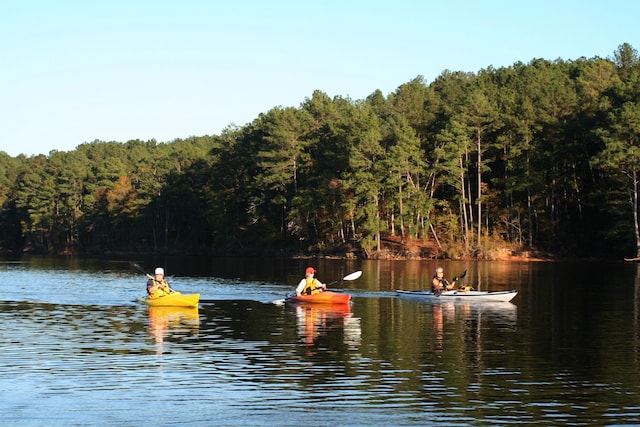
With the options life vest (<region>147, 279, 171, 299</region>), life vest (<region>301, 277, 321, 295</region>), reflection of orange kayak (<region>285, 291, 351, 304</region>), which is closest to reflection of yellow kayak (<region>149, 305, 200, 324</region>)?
life vest (<region>147, 279, 171, 299</region>)

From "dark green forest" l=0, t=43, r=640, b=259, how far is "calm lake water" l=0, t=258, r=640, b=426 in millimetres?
38973

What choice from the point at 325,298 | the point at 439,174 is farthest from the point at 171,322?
the point at 439,174

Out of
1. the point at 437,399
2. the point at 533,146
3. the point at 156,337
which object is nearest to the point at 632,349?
→ the point at 437,399

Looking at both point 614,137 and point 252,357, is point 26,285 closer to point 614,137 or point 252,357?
point 252,357

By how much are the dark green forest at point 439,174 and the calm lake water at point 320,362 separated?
3897 centimetres

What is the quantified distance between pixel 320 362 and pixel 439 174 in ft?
226

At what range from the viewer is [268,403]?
1566 centimetres

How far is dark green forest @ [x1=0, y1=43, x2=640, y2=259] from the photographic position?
7556cm

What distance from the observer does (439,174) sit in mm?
87500

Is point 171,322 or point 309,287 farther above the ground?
point 309,287

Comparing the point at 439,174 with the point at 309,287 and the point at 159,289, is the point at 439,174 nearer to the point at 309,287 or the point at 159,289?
the point at 309,287

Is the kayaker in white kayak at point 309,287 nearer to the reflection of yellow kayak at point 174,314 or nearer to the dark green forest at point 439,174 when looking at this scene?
the reflection of yellow kayak at point 174,314

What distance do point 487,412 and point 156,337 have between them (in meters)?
12.6

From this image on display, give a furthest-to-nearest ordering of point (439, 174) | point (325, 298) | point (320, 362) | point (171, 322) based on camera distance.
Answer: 1. point (439, 174)
2. point (325, 298)
3. point (171, 322)
4. point (320, 362)
